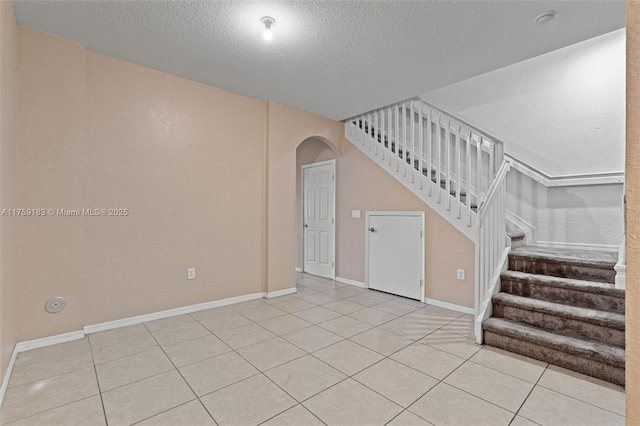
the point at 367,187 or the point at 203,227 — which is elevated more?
the point at 367,187

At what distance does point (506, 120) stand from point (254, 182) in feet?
11.5

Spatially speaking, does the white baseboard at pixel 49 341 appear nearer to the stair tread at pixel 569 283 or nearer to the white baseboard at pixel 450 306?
the white baseboard at pixel 450 306

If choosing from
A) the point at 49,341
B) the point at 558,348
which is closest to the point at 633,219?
the point at 558,348

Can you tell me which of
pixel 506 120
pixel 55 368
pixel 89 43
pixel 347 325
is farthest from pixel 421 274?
pixel 89 43

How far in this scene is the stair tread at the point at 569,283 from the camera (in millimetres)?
2457

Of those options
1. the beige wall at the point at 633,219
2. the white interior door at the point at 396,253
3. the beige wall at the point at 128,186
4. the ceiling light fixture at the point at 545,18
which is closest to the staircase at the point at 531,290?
the white interior door at the point at 396,253

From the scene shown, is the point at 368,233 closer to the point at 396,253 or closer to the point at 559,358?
the point at 396,253

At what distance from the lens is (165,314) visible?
3371 mm

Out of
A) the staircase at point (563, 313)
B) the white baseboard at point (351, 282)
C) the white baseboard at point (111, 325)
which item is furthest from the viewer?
the white baseboard at point (351, 282)

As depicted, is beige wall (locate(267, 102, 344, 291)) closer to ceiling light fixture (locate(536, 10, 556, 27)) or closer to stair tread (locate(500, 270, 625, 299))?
stair tread (locate(500, 270, 625, 299))

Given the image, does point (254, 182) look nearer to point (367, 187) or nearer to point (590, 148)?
point (367, 187)

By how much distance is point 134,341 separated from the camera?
9.02 feet

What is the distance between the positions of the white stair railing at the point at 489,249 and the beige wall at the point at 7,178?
3.65 meters

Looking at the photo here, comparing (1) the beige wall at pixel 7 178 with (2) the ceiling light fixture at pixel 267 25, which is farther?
(2) the ceiling light fixture at pixel 267 25
